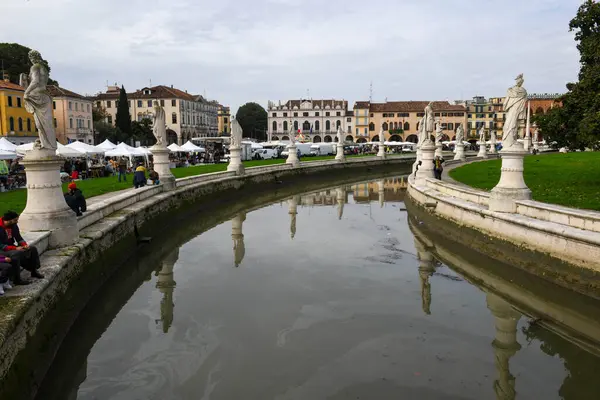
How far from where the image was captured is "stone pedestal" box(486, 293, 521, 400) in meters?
6.71

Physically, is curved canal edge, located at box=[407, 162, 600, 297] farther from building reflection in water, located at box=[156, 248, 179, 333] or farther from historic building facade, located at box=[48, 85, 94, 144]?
historic building facade, located at box=[48, 85, 94, 144]

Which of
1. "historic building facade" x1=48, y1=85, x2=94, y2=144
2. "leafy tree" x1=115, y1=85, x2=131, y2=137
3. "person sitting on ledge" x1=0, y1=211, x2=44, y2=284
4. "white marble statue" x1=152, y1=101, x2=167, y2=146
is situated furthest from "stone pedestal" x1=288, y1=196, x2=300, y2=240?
"leafy tree" x1=115, y1=85, x2=131, y2=137

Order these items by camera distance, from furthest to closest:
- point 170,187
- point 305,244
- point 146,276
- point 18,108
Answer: point 18,108
point 170,187
point 305,244
point 146,276

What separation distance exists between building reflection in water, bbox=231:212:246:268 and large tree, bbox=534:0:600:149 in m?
10.1

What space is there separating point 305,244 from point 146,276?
202 inches

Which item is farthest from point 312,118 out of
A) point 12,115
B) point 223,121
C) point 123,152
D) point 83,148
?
point 83,148

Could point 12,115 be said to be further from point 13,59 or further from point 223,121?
point 223,121

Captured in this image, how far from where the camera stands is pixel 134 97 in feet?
293

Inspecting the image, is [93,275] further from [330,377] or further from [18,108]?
[18,108]

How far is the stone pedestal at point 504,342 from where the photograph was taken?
6713mm

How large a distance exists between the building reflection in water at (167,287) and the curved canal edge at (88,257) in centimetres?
106

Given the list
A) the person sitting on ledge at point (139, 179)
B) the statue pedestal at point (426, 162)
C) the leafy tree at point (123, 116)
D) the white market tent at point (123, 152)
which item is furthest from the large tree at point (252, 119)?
the person sitting on ledge at point (139, 179)

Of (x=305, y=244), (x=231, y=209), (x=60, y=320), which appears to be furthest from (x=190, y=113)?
(x=60, y=320)

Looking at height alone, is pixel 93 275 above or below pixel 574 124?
below
